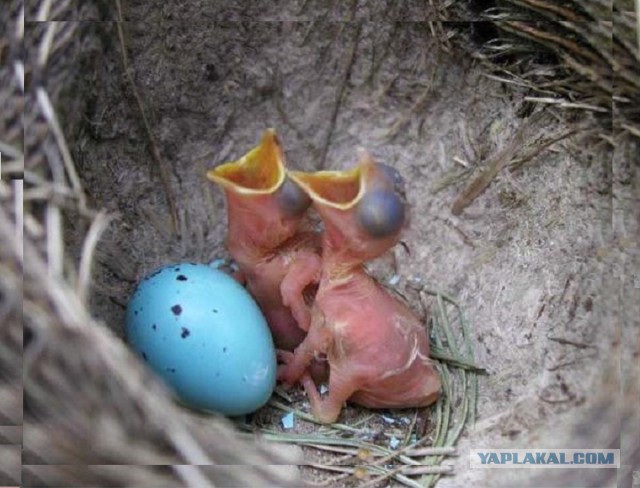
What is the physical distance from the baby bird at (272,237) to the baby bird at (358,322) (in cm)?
3

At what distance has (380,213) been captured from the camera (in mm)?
1290

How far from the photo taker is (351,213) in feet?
4.25

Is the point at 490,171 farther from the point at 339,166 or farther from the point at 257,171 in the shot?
the point at 257,171

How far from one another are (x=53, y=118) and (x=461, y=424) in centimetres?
64

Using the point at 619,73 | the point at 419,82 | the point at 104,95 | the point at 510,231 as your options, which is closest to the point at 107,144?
the point at 104,95

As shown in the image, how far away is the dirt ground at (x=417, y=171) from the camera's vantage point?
1.34 metres

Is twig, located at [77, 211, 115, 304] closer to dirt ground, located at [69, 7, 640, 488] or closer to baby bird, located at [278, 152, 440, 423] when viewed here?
dirt ground, located at [69, 7, 640, 488]

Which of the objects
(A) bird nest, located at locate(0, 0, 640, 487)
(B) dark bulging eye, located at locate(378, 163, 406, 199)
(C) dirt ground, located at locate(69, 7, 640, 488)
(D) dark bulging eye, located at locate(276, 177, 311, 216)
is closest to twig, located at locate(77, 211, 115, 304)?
(A) bird nest, located at locate(0, 0, 640, 487)

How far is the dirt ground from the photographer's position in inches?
52.8

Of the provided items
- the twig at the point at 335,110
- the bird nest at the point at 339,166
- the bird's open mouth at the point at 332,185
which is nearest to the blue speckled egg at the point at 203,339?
the bird nest at the point at 339,166

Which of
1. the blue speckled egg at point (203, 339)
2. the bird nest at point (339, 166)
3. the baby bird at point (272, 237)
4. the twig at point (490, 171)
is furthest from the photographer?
the twig at point (490, 171)

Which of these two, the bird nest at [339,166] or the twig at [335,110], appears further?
the twig at [335,110]

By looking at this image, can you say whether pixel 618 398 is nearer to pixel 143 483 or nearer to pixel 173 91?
pixel 143 483

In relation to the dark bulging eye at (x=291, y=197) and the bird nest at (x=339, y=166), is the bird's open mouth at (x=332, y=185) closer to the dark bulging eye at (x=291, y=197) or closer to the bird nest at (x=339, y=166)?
the dark bulging eye at (x=291, y=197)
